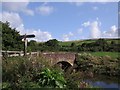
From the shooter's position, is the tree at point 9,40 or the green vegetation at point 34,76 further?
the tree at point 9,40

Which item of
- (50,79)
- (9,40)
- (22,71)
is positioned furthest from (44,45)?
(50,79)

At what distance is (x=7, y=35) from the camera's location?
127 ft

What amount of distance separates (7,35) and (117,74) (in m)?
15.4

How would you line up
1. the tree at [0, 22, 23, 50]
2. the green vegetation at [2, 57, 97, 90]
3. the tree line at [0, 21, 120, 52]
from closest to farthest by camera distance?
the green vegetation at [2, 57, 97, 90] < the tree at [0, 22, 23, 50] < the tree line at [0, 21, 120, 52]

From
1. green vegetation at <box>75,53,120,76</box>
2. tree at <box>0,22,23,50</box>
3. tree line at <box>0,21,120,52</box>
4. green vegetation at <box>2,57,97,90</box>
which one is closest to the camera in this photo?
green vegetation at <box>2,57,97,90</box>

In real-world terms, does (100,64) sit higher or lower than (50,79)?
lower

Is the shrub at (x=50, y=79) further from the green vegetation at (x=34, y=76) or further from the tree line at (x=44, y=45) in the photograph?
the tree line at (x=44, y=45)

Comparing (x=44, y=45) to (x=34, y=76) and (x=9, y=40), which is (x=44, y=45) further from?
(x=34, y=76)

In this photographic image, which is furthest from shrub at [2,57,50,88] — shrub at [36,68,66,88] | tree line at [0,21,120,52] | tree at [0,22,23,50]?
tree line at [0,21,120,52]

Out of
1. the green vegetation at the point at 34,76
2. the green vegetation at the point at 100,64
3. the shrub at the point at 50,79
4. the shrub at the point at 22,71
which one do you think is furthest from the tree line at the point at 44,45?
the shrub at the point at 50,79

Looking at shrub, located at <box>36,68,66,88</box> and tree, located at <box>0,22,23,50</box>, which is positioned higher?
tree, located at <box>0,22,23,50</box>

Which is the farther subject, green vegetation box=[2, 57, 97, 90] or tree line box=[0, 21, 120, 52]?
tree line box=[0, 21, 120, 52]

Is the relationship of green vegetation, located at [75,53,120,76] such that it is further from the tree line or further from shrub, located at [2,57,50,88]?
shrub, located at [2,57,50,88]

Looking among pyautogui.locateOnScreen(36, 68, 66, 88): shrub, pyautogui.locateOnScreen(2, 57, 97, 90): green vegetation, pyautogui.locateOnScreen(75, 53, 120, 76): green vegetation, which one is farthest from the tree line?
pyautogui.locateOnScreen(36, 68, 66, 88): shrub
